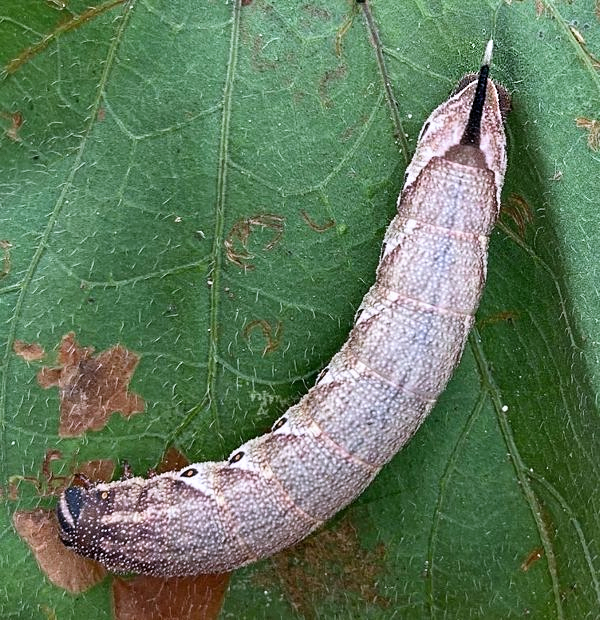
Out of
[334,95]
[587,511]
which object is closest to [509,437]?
[587,511]

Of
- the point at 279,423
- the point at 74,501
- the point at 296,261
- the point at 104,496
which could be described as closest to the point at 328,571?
the point at 279,423

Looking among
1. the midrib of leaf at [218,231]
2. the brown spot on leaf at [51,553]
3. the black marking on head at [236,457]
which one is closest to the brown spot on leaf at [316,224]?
the midrib of leaf at [218,231]

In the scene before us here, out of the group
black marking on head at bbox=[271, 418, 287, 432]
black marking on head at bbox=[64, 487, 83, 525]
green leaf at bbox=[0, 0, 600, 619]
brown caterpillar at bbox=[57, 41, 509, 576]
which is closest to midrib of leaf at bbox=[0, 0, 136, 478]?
green leaf at bbox=[0, 0, 600, 619]

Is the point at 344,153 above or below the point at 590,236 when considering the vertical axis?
above

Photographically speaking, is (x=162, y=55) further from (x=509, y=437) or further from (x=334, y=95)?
(x=509, y=437)

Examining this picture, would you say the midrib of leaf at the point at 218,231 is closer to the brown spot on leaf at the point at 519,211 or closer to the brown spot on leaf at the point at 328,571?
the brown spot on leaf at the point at 328,571
